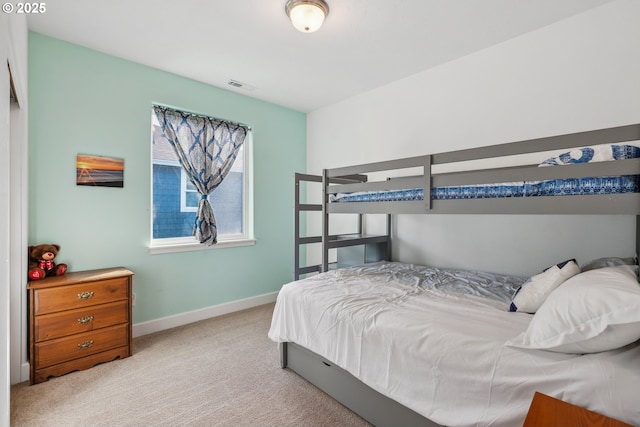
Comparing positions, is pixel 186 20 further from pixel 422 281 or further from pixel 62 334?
pixel 422 281

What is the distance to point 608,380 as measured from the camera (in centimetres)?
92

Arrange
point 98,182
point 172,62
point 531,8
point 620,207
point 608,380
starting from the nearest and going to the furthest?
point 608,380 < point 620,207 < point 531,8 < point 98,182 < point 172,62

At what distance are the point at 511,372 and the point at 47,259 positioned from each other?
2.97 metres

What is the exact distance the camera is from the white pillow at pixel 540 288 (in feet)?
4.70

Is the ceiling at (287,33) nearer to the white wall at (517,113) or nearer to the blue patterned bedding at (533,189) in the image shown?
the white wall at (517,113)

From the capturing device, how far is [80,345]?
2152mm

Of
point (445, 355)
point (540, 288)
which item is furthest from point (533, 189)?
point (445, 355)

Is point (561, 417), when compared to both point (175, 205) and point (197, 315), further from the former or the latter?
point (175, 205)

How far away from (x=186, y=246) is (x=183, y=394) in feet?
4.88

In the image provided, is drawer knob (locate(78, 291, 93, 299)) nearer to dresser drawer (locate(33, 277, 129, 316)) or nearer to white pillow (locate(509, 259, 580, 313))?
dresser drawer (locate(33, 277, 129, 316))

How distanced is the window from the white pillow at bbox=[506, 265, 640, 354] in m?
2.93

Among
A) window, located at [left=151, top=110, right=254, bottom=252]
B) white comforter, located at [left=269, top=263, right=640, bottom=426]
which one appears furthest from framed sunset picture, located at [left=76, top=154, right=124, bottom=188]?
white comforter, located at [left=269, top=263, right=640, bottom=426]

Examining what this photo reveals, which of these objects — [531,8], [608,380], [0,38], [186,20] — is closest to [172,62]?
[186,20]

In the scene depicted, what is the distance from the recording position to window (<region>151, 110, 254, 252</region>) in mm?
2967
